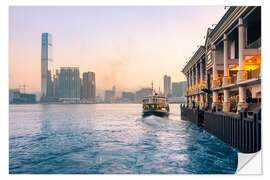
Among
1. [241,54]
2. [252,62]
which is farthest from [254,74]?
[252,62]

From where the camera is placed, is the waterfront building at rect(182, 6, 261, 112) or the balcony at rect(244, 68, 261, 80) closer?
the balcony at rect(244, 68, 261, 80)

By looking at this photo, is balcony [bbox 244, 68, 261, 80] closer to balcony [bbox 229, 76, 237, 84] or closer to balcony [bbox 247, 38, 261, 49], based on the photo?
balcony [bbox 229, 76, 237, 84]

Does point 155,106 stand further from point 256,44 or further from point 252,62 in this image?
point 256,44

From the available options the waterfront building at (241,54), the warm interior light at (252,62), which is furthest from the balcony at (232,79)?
the warm interior light at (252,62)


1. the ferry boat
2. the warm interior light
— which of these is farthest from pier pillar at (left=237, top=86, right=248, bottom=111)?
the ferry boat

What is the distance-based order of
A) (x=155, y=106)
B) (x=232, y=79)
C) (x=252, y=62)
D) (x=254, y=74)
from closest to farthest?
(x=254, y=74) < (x=252, y=62) < (x=232, y=79) < (x=155, y=106)

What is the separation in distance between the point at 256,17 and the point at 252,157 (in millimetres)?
11443

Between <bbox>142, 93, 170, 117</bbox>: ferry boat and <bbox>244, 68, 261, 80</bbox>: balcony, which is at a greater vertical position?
<bbox>244, 68, 261, 80</bbox>: balcony

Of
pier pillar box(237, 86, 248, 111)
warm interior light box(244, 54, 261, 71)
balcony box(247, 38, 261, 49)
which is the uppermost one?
balcony box(247, 38, 261, 49)

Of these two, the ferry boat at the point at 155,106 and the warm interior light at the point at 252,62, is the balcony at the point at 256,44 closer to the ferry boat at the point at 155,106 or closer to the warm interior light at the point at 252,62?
the warm interior light at the point at 252,62

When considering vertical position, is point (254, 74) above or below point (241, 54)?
below

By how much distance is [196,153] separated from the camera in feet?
40.5

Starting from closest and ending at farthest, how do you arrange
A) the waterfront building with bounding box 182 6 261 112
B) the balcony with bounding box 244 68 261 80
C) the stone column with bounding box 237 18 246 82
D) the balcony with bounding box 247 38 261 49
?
the balcony with bounding box 244 68 261 80 < the waterfront building with bounding box 182 6 261 112 < the stone column with bounding box 237 18 246 82 < the balcony with bounding box 247 38 261 49
